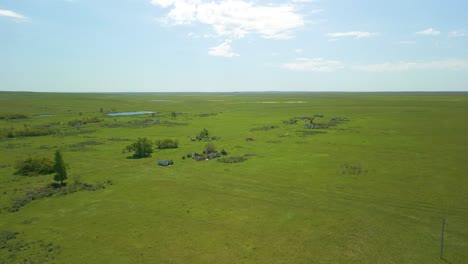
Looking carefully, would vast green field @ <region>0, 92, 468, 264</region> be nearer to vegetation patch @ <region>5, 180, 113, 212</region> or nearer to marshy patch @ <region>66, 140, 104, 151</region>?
vegetation patch @ <region>5, 180, 113, 212</region>

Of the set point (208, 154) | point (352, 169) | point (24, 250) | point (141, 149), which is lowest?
point (24, 250)

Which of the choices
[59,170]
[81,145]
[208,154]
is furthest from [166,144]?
[59,170]

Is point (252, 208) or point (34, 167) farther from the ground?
point (34, 167)

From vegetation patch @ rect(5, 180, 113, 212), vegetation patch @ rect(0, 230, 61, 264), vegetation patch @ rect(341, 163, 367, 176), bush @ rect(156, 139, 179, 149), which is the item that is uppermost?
bush @ rect(156, 139, 179, 149)

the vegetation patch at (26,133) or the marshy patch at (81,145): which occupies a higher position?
the vegetation patch at (26,133)

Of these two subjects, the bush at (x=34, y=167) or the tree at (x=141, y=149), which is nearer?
the bush at (x=34, y=167)

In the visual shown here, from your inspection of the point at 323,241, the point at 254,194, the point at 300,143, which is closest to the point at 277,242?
the point at 323,241

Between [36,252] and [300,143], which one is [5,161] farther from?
[300,143]

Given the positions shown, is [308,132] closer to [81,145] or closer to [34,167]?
[81,145]

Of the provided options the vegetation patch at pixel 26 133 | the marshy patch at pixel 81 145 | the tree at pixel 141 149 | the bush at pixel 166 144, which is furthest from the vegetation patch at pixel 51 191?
the vegetation patch at pixel 26 133

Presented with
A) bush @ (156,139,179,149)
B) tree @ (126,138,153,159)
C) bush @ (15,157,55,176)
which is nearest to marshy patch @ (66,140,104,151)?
tree @ (126,138,153,159)

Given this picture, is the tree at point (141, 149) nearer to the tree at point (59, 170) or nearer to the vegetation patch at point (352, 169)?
the tree at point (59, 170)

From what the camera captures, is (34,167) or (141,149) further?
(141,149)
